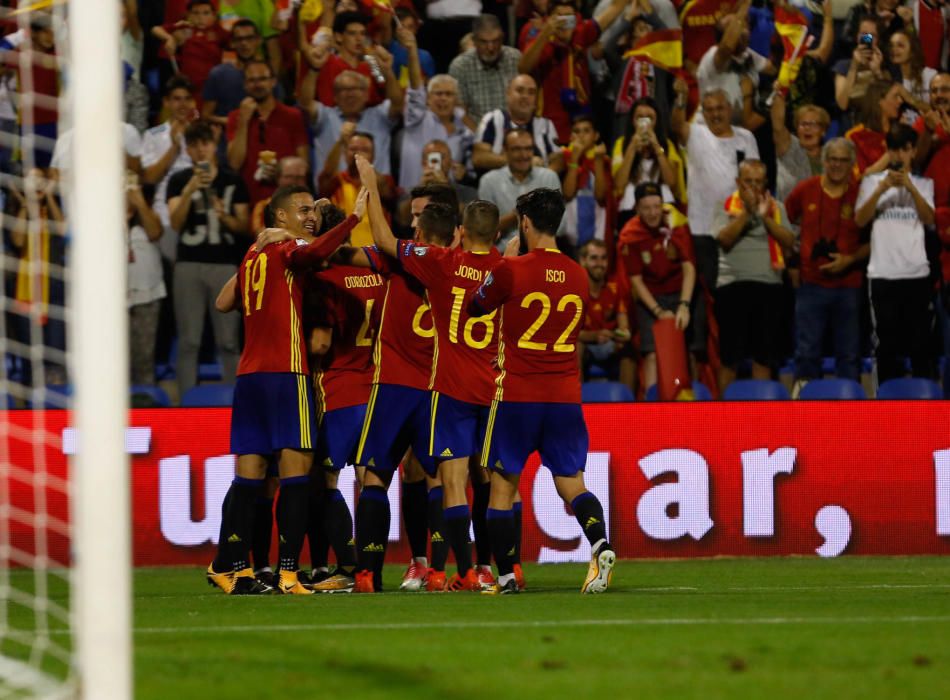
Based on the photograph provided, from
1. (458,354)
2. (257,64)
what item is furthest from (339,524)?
(257,64)

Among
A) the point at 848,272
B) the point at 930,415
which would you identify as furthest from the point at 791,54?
Result: the point at 930,415

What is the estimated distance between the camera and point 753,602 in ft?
28.1

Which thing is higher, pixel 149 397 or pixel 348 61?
pixel 348 61

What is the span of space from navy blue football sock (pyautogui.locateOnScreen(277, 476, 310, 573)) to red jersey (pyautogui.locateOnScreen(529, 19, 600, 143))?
6.83m

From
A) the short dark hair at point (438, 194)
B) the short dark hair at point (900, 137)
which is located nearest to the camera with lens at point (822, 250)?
the short dark hair at point (900, 137)

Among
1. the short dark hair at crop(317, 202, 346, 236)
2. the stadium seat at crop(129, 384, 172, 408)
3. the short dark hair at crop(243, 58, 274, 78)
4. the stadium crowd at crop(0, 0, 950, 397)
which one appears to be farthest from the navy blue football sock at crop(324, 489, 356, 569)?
the short dark hair at crop(243, 58, 274, 78)

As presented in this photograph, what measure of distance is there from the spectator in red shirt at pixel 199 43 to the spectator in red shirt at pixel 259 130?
1196 mm

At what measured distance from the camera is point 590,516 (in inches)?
Answer: 374

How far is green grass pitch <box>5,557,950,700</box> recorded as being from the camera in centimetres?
550

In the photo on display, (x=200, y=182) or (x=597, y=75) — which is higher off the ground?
(x=597, y=75)

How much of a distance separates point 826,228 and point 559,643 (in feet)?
25.9

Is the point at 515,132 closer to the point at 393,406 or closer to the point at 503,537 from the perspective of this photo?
the point at 393,406

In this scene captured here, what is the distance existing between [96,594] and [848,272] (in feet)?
32.9

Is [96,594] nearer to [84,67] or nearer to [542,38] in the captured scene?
[84,67]
